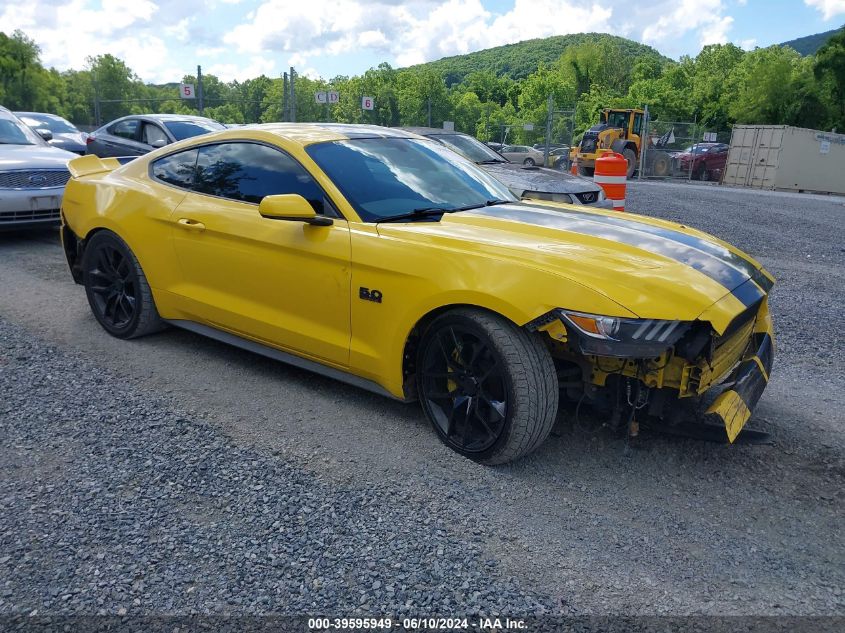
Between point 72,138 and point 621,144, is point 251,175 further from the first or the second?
point 621,144

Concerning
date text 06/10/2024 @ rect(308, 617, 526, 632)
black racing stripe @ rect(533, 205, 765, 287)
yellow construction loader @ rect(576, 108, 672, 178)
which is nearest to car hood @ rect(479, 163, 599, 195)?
black racing stripe @ rect(533, 205, 765, 287)

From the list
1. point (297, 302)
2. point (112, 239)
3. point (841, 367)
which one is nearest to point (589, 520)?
point (297, 302)

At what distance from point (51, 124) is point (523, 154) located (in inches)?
945

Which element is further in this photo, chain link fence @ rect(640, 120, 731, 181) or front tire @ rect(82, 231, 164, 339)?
chain link fence @ rect(640, 120, 731, 181)

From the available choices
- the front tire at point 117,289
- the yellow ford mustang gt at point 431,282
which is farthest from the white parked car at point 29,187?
the yellow ford mustang gt at point 431,282

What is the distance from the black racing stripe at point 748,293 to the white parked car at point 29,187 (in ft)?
24.7

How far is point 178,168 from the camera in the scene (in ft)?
15.1

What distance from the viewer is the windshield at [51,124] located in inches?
667

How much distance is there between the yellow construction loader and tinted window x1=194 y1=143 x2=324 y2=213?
22990 millimetres

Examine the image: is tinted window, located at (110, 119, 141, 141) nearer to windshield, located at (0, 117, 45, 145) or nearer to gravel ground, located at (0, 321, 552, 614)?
windshield, located at (0, 117, 45, 145)

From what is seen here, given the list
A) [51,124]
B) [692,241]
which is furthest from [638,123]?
[692,241]

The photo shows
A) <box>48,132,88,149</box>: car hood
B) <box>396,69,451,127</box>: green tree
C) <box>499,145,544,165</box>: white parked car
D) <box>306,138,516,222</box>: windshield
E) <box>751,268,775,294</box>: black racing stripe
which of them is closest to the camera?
<box>751,268,775,294</box>: black racing stripe

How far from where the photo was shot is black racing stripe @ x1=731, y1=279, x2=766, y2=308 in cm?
318

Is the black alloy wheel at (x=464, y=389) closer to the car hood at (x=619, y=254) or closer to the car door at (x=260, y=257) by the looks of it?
the car hood at (x=619, y=254)
